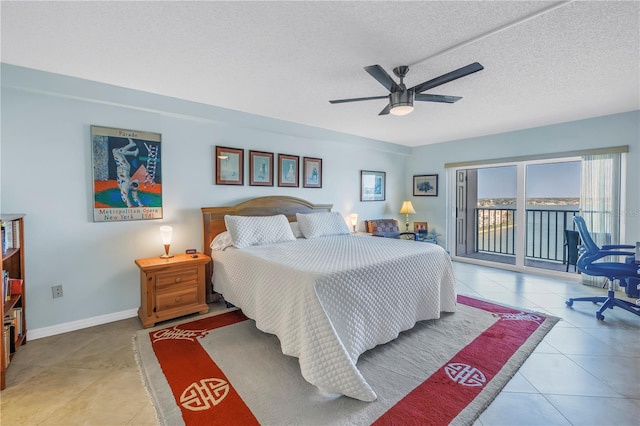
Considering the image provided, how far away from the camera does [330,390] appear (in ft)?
5.63

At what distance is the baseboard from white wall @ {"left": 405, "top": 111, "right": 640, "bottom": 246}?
5.20m

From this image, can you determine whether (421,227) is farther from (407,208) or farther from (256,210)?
(256,210)

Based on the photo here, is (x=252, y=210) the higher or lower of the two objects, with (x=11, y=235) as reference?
higher

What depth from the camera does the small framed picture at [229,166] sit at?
3.50 m

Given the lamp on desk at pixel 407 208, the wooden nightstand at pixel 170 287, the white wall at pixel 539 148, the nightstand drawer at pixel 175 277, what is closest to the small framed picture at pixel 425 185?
the white wall at pixel 539 148

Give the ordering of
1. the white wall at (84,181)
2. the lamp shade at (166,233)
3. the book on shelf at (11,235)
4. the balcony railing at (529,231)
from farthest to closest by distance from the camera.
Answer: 1. the balcony railing at (529,231)
2. the lamp shade at (166,233)
3. the white wall at (84,181)
4. the book on shelf at (11,235)

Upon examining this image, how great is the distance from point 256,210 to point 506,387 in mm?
3004

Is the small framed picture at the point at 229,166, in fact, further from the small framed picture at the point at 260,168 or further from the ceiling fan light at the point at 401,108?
the ceiling fan light at the point at 401,108

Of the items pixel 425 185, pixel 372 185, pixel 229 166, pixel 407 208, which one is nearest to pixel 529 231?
pixel 425 185

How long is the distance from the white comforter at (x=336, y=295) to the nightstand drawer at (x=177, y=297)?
0.96 feet

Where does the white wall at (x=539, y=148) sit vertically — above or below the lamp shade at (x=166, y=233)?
above

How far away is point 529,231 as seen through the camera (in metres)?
5.42

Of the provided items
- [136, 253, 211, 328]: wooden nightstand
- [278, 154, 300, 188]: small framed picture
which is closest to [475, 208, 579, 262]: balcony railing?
[278, 154, 300, 188]: small framed picture

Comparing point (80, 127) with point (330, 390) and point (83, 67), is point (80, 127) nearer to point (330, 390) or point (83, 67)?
point (83, 67)
